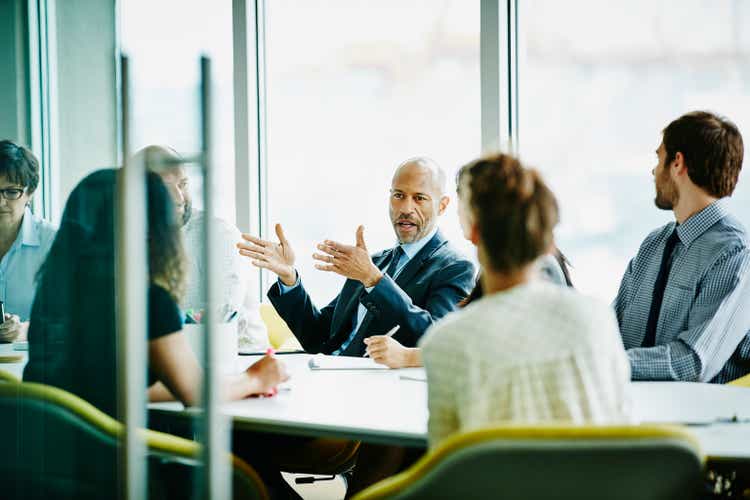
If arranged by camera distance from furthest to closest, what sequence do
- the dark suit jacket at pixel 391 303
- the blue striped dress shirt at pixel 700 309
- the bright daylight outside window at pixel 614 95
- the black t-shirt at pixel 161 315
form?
the bright daylight outside window at pixel 614 95
the dark suit jacket at pixel 391 303
the blue striped dress shirt at pixel 700 309
the black t-shirt at pixel 161 315

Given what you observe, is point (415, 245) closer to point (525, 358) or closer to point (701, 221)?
point (701, 221)

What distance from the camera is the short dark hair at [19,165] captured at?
1.86m

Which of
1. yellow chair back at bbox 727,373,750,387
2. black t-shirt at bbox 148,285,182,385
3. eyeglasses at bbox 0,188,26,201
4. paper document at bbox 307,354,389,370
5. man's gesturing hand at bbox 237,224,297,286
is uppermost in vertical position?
eyeglasses at bbox 0,188,26,201

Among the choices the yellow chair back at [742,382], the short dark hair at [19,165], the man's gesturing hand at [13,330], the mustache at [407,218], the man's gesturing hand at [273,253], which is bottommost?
the yellow chair back at [742,382]

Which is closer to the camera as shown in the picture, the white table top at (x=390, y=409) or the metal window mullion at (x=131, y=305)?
the metal window mullion at (x=131, y=305)

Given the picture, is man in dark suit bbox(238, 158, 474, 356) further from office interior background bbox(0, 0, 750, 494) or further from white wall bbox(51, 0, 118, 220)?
white wall bbox(51, 0, 118, 220)

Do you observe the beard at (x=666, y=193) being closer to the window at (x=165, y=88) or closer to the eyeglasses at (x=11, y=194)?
the window at (x=165, y=88)

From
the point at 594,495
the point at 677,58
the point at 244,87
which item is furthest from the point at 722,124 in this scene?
the point at 244,87

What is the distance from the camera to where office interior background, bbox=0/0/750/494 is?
70.4 inches

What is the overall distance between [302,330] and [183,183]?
6.10 ft

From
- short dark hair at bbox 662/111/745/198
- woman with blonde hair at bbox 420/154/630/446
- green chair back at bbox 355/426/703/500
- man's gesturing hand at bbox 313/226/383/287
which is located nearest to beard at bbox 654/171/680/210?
short dark hair at bbox 662/111/745/198

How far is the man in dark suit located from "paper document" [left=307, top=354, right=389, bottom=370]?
195mm

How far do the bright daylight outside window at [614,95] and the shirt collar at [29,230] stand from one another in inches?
105

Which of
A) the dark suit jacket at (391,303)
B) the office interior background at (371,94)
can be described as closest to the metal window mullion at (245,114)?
the office interior background at (371,94)
